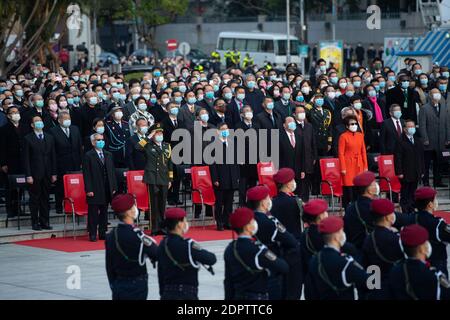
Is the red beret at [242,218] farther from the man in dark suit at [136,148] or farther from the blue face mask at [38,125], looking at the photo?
the blue face mask at [38,125]

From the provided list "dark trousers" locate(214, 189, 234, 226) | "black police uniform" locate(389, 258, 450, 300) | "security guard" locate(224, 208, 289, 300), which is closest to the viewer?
"black police uniform" locate(389, 258, 450, 300)

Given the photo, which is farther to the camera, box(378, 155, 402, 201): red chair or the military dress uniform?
box(378, 155, 402, 201): red chair

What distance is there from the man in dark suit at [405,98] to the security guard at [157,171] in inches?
265

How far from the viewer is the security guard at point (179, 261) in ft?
43.7

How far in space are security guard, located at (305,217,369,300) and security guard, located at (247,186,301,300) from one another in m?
1.52

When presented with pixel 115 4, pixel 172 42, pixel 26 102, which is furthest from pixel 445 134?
pixel 115 4

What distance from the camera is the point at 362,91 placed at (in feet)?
90.2

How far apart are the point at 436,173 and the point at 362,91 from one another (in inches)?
100

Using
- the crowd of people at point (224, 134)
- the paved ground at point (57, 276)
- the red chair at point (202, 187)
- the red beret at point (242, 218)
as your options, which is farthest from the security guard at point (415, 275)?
the red chair at point (202, 187)

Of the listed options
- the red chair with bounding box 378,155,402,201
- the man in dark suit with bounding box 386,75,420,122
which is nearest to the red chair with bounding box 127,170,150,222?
the red chair with bounding box 378,155,402,201

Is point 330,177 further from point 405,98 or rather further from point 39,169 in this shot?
point 39,169

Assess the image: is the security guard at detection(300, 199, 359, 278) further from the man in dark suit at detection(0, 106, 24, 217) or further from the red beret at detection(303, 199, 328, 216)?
the man in dark suit at detection(0, 106, 24, 217)

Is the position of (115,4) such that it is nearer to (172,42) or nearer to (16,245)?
(172,42)

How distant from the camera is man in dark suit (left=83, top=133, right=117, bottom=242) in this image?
2172 centimetres
